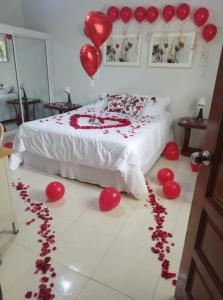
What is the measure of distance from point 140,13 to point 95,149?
2.51 metres

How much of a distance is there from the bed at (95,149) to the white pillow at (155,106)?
1.03 ft

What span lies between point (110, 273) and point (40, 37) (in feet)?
14.0

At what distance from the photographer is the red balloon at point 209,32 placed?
3057 millimetres

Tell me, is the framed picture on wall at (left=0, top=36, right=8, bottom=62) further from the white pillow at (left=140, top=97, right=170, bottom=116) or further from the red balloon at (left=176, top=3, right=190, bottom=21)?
the red balloon at (left=176, top=3, right=190, bottom=21)

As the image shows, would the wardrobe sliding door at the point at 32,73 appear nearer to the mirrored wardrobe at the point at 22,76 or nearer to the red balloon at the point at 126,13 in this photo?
the mirrored wardrobe at the point at 22,76

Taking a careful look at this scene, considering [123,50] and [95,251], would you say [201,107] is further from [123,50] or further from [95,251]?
[95,251]

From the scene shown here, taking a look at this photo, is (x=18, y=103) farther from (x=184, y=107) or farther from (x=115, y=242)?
(x=115, y=242)

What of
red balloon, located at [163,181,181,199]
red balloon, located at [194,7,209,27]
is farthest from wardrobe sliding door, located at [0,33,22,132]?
red balloon, located at [163,181,181,199]

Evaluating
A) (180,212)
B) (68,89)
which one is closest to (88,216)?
(180,212)

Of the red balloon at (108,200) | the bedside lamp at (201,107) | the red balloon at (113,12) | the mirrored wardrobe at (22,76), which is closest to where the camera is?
the red balloon at (108,200)

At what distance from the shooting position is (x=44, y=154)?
2.62m

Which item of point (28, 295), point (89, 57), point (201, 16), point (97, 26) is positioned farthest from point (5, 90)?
point (28, 295)

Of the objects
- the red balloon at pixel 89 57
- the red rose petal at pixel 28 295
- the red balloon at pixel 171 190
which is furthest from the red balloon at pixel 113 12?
the red rose petal at pixel 28 295

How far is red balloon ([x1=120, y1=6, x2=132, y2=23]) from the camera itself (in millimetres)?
3480
